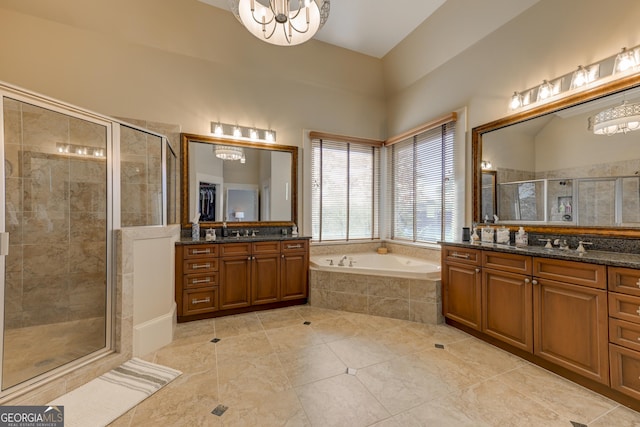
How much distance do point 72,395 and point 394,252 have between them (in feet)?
12.6

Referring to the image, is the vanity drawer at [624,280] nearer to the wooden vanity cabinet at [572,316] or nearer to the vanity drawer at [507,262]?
the wooden vanity cabinet at [572,316]

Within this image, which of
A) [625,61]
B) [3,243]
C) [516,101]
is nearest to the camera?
[3,243]

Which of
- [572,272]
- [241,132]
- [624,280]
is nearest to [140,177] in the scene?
[241,132]

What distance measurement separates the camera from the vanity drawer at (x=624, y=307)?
1556mm

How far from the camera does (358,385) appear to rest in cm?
182

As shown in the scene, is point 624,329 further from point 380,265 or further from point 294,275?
point 294,275

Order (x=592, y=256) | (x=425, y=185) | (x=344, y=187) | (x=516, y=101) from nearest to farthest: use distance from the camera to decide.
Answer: (x=592, y=256)
(x=516, y=101)
(x=425, y=185)
(x=344, y=187)

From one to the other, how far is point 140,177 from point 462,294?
3.61 meters

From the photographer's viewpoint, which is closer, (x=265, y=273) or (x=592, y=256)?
(x=592, y=256)

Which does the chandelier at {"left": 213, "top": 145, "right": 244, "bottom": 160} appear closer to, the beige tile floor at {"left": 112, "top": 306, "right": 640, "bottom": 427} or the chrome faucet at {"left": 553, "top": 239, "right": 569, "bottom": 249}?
the beige tile floor at {"left": 112, "top": 306, "right": 640, "bottom": 427}

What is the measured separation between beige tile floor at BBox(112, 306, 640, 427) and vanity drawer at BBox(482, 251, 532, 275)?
2.43ft

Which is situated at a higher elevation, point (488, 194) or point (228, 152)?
point (228, 152)

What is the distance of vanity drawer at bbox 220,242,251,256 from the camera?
304 cm

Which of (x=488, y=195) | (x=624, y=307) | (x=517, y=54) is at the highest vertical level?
(x=517, y=54)
